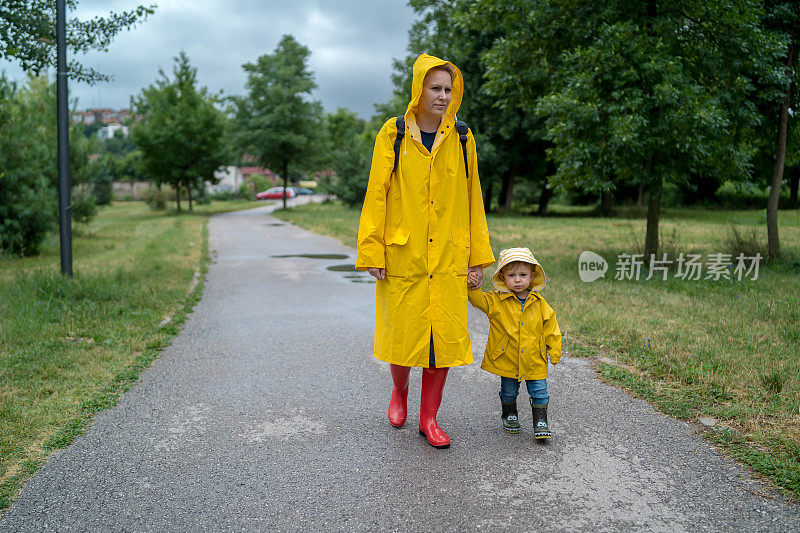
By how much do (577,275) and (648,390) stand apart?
5986mm

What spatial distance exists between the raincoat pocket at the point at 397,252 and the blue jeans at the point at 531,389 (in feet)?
3.41

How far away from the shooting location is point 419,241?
372 cm

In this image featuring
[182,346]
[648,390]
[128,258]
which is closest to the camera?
[648,390]

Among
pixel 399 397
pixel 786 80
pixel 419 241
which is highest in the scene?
pixel 786 80

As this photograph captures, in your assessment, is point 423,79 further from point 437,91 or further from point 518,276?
point 518,276

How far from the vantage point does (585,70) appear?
10375mm

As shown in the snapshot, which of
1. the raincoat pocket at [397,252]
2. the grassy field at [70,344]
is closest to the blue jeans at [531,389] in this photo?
→ the raincoat pocket at [397,252]

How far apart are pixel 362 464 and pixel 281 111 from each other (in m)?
31.5

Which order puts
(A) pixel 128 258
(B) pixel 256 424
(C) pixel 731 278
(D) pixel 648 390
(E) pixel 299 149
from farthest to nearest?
(E) pixel 299 149 < (A) pixel 128 258 < (C) pixel 731 278 < (D) pixel 648 390 < (B) pixel 256 424

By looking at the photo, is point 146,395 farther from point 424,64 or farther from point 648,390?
point 648,390

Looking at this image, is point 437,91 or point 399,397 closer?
point 437,91

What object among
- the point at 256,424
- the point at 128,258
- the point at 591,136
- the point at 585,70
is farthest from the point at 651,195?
the point at 128,258

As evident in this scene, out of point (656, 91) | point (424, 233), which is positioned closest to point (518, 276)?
point (424, 233)

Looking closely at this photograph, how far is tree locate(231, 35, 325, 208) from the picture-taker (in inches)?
1321
